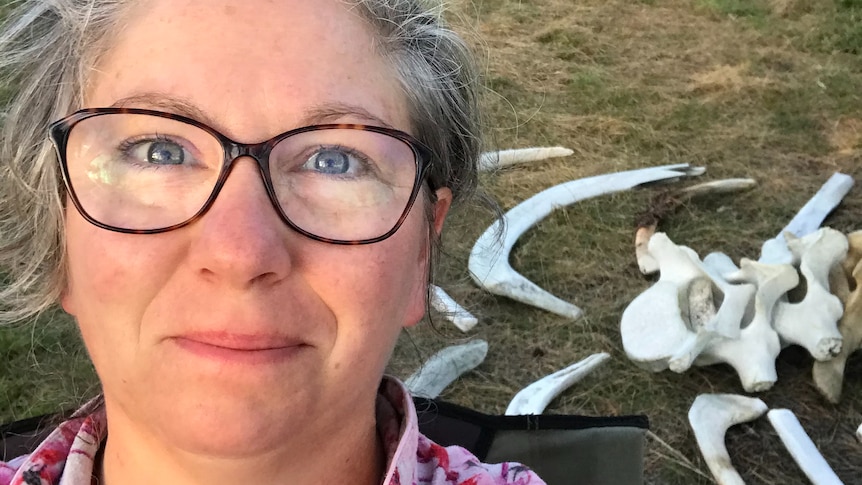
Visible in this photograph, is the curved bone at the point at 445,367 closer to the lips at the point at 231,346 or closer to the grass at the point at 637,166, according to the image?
the grass at the point at 637,166

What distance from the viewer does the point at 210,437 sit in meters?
→ 0.77

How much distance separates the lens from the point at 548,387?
216cm

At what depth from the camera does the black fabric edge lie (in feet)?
5.10

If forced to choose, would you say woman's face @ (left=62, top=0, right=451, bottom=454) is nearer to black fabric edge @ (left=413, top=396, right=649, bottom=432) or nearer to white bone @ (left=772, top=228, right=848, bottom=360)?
black fabric edge @ (left=413, top=396, right=649, bottom=432)

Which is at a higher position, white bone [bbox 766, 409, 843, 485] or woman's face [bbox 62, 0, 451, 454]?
woman's face [bbox 62, 0, 451, 454]

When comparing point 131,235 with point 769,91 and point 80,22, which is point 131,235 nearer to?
point 80,22

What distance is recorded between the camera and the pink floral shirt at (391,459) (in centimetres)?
97

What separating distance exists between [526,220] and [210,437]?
2.14 m

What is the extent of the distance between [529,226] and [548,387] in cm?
79

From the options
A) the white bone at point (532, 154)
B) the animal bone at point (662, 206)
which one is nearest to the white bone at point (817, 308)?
the animal bone at point (662, 206)

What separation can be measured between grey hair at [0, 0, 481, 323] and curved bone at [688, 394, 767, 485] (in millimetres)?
1234

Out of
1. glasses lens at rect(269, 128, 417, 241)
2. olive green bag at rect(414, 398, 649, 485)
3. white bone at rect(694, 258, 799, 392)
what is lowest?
white bone at rect(694, 258, 799, 392)

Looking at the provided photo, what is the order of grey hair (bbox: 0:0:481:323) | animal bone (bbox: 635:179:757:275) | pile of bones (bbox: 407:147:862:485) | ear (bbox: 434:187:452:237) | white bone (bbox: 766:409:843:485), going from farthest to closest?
1. animal bone (bbox: 635:179:757:275)
2. pile of bones (bbox: 407:147:862:485)
3. white bone (bbox: 766:409:843:485)
4. ear (bbox: 434:187:452:237)
5. grey hair (bbox: 0:0:481:323)

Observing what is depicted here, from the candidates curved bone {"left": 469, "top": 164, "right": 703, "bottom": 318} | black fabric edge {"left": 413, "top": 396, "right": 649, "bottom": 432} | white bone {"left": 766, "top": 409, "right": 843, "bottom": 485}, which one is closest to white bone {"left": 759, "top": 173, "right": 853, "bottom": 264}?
curved bone {"left": 469, "top": 164, "right": 703, "bottom": 318}
